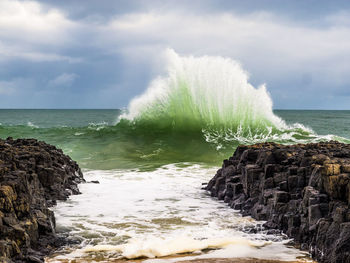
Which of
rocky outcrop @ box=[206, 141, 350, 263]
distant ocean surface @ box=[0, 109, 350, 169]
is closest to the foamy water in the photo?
rocky outcrop @ box=[206, 141, 350, 263]

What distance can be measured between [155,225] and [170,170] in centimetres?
792

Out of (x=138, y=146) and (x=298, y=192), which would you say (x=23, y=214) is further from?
(x=138, y=146)

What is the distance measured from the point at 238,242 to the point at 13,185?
142 inches

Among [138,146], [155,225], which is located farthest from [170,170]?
[155,225]

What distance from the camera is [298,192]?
25.7 feet

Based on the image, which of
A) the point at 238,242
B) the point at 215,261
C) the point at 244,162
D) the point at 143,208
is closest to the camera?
the point at 215,261

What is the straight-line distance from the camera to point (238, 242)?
270 inches

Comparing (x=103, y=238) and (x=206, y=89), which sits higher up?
(x=206, y=89)

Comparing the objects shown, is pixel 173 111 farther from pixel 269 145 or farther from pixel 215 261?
pixel 215 261

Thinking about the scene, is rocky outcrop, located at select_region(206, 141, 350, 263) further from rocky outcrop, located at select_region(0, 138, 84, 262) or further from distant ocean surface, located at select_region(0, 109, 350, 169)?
distant ocean surface, located at select_region(0, 109, 350, 169)

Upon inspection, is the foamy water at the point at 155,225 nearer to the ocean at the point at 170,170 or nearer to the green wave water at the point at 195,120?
the ocean at the point at 170,170

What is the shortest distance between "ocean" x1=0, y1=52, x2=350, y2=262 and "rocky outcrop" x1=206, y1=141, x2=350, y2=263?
32 cm

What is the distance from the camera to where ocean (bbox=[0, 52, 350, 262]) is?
21.9 ft

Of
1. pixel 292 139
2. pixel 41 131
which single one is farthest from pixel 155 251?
pixel 41 131
